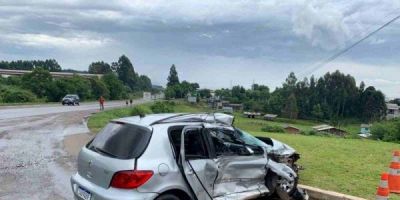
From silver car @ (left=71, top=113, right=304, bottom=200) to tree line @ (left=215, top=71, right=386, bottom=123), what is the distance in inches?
1327

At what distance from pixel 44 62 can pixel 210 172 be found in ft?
482

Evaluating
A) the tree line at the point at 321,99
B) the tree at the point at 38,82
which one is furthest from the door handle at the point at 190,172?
the tree at the point at 38,82

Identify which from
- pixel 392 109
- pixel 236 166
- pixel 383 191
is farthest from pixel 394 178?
pixel 392 109

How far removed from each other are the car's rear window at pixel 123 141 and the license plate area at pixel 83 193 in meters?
0.54

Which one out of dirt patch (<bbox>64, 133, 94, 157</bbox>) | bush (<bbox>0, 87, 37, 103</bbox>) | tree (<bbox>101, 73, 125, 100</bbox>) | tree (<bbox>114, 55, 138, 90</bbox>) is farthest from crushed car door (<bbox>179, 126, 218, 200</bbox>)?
tree (<bbox>114, 55, 138, 90</bbox>)

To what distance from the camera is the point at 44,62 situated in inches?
5659

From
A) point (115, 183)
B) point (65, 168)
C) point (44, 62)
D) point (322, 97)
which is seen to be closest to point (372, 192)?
point (115, 183)

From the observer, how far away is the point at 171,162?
576 cm

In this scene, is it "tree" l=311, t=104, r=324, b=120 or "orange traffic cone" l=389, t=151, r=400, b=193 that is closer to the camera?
Answer: "orange traffic cone" l=389, t=151, r=400, b=193

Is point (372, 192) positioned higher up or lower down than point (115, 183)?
lower down

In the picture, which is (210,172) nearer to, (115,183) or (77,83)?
(115,183)

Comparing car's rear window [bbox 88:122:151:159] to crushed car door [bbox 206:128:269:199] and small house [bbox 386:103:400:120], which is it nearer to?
crushed car door [bbox 206:128:269:199]

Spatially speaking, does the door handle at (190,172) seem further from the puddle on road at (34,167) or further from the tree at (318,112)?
the tree at (318,112)

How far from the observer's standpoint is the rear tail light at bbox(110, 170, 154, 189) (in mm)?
5383
